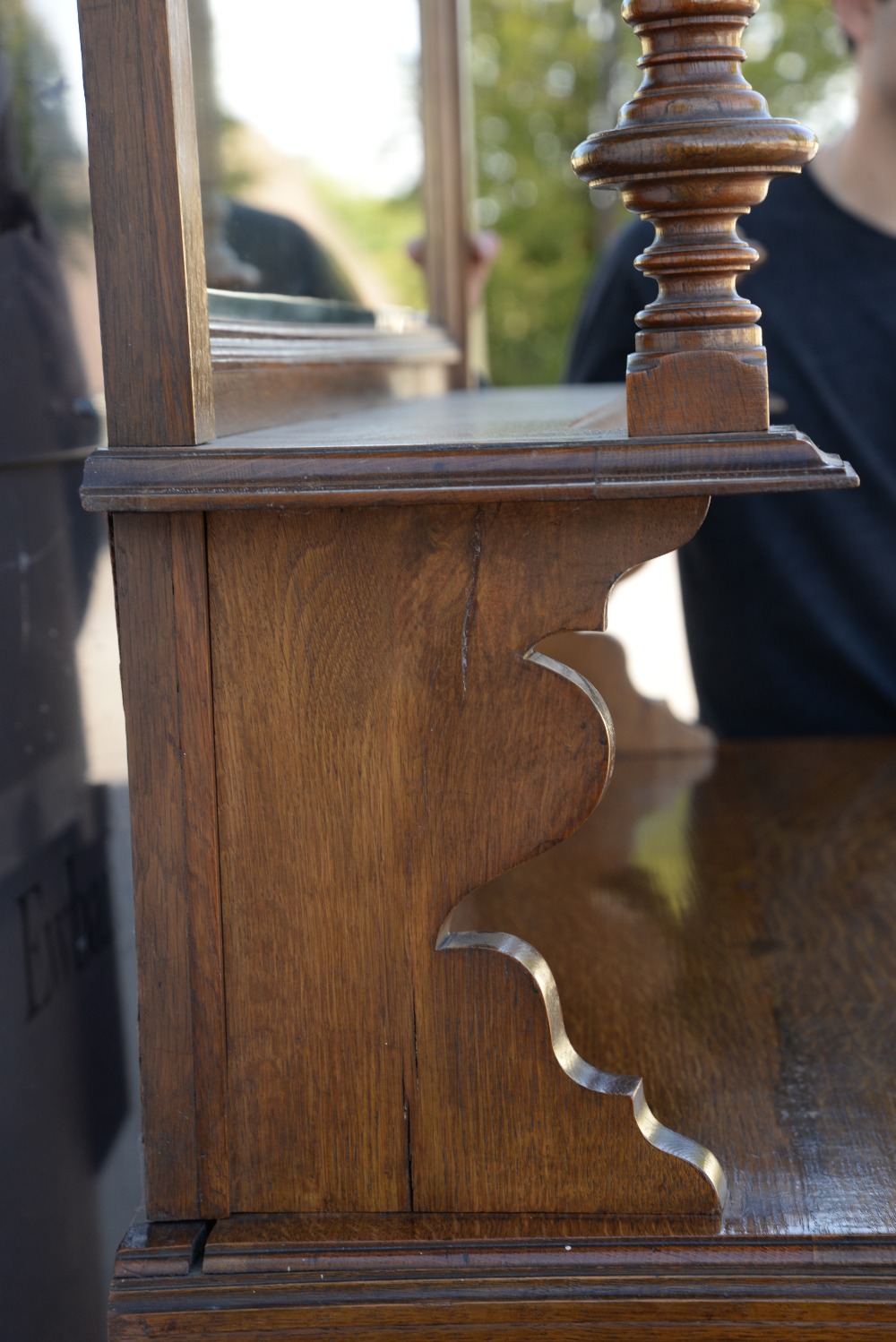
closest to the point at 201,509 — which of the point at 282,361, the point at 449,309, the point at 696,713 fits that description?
the point at 282,361

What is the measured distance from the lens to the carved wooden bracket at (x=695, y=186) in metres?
0.67

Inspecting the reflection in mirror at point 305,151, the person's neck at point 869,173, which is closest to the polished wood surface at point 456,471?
the reflection in mirror at point 305,151

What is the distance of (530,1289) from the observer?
0.75m

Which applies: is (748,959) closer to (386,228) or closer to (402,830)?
(402,830)

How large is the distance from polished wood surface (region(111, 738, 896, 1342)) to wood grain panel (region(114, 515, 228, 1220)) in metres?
0.06

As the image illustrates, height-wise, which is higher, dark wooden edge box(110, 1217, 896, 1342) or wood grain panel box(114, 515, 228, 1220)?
wood grain panel box(114, 515, 228, 1220)

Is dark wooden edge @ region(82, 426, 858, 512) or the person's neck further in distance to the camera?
the person's neck

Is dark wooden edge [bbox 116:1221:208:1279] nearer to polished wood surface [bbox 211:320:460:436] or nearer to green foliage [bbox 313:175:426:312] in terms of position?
polished wood surface [bbox 211:320:460:436]

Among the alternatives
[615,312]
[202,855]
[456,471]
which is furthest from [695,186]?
[615,312]

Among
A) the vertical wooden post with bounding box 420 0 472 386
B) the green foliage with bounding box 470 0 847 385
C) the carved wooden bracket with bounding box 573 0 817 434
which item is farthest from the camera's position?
the green foliage with bounding box 470 0 847 385

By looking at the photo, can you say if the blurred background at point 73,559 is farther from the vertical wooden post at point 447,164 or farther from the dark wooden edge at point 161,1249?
the vertical wooden post at point 447,164

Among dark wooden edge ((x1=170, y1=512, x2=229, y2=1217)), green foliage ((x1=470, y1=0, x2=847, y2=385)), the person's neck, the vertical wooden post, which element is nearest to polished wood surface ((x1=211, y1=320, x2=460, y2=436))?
dark wooden edge ((x1=170, y1=512, x2=229, y2=1217))

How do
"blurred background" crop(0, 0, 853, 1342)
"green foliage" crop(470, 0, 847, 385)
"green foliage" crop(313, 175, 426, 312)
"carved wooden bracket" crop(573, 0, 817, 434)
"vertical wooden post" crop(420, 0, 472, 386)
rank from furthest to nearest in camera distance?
"green foliage" crop(470, 0, 847, 385), "vertical wooden post" crop(420, 0, 472, 386), "green foliage" crop(313, 175, 426, 312), "blurred background" crop(0, 0, 853, 1342), "carved wooden bracket" crop(573, 0, 817, 434)

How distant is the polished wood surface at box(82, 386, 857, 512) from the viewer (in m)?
0.68
